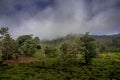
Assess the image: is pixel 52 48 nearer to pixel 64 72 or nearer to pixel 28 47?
pixel 28 47

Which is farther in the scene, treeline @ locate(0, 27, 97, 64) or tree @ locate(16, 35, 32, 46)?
tree @ locate(16, 35, 32, 46)

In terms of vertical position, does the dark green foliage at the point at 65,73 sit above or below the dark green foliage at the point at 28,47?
below

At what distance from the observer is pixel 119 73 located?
322 feet

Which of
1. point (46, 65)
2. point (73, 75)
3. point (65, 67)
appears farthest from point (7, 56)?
point (73, 75)

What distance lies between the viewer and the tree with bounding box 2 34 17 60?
130125 millimetres

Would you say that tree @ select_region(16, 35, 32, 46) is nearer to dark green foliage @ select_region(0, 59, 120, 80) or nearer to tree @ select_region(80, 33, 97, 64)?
dark green foliage @ select_region(0, 59, 120, 80)

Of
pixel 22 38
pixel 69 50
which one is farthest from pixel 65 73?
pixel 22 38

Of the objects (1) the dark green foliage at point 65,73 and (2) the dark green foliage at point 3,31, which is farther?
(2) the dark green foliage at point 3,31

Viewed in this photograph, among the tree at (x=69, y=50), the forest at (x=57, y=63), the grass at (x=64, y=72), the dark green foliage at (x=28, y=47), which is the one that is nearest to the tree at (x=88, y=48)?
the forest at (x=57, y=63)

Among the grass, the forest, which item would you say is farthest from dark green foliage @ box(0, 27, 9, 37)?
the grass

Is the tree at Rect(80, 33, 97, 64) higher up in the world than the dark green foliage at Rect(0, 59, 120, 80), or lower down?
higher up

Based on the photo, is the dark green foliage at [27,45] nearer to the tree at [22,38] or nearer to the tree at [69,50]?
the tree at [22,38]

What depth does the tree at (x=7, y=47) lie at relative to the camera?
427 ft

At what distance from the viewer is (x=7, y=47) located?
5167 inches
